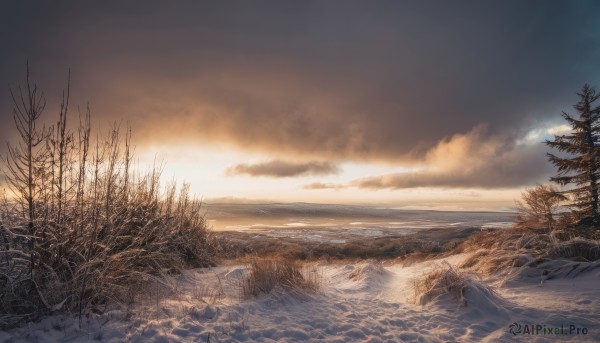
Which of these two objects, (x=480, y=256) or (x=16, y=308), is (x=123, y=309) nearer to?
(x=16, y=308)

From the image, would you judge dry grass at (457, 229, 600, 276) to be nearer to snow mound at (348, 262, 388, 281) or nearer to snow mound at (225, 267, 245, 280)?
snow mound at (348, 262, 388, 281)

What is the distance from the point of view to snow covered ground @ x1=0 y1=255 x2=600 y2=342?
4293mm

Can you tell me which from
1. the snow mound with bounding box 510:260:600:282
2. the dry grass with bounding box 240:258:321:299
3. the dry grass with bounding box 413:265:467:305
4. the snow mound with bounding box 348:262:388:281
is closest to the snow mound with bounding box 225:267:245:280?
the dry grass with bounding box 240:258:321:299

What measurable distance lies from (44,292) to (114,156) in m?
2.74

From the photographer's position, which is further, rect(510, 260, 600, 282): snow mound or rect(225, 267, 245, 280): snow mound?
rect(225, 267, 245, 280): snow mound

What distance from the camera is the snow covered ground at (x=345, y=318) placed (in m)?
4.29

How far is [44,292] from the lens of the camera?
4.62m

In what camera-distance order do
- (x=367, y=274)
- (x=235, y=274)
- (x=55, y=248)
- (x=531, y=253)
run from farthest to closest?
1. (x=367, y=274)
2. (x=235, y=274)
3. (x=531, y=253)
4. (x=55, y=248)

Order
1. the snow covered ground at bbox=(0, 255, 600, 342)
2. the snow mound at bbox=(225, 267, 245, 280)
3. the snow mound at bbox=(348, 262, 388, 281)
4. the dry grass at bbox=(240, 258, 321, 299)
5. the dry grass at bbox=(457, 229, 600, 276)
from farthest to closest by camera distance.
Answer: the snow mound at bbox=(348, 262, 388, 281) < the snow mound at bbox=(225, 267, 245, 280) < the dry grass at bbox=(457, 229, 600, 276) < the dry grass at bbox=(240, 258, 321, 299) < the snow covered ground at bbox=(0, 255, 600, 342)

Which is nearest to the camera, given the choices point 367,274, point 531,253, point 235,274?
point 531,253

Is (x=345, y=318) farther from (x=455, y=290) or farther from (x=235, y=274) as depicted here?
(x=235, y=274)

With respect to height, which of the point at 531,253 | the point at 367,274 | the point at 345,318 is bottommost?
the point at 367,274

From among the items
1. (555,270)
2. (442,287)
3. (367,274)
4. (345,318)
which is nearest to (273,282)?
(345,318)

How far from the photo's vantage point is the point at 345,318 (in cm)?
521
